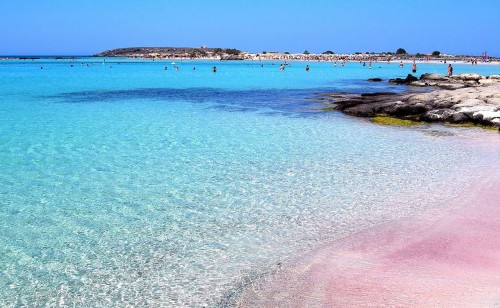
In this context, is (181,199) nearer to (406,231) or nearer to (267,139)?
(406,231)

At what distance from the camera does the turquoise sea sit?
287 inches

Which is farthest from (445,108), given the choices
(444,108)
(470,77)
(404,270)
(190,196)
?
(470,77)

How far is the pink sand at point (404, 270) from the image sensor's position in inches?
259

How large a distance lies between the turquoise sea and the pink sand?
0.51m

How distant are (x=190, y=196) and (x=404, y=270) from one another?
18.2 ft

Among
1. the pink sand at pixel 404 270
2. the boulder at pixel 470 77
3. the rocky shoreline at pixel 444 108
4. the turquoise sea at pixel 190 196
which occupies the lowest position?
the pink sand at pixel 404 270

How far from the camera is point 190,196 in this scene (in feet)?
37.1

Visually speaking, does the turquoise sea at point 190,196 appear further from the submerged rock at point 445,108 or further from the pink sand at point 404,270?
the submerged rock at point 445,108

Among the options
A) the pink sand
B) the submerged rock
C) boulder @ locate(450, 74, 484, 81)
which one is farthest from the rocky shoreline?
boulder @ locate(450, 74, 484, 81)

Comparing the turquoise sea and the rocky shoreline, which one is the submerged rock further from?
the turquoise sea

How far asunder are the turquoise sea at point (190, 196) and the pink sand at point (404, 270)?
0.51 metres

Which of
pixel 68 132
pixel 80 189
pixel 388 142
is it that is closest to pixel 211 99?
pixel 68 132

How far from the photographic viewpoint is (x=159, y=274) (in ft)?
24.2

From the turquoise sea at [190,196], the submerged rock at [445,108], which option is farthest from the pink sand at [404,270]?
the submerged rock at [445,108]
